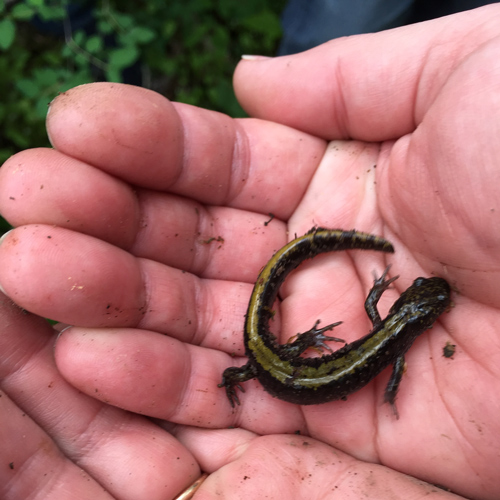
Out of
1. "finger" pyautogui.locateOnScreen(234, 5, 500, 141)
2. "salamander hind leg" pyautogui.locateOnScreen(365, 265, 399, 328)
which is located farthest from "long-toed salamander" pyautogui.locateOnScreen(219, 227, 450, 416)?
"finger" pyautogui.locateOnScreen(234, 5, 500, 141)

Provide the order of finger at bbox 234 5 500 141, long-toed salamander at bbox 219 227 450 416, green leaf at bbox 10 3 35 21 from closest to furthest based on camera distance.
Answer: finger at bbox 234 5 500 141, long-toed salamander at bbox 219 227 450 416, green leaf at bbox 10 3 35 21

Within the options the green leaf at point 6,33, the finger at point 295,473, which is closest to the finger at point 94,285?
the finger at point 295,473

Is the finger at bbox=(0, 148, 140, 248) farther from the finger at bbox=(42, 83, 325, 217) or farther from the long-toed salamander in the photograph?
the long-toed salamander

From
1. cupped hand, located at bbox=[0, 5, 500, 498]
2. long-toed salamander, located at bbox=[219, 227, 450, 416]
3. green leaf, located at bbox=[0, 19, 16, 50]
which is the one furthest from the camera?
green leaf, located at bbox=[0, 19, 16, 50]

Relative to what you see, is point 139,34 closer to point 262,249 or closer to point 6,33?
point 6,33

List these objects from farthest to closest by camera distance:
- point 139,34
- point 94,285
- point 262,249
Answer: point 139,34 → point 262,249 → point 94,285

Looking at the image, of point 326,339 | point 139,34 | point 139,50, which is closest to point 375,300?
point 326,339

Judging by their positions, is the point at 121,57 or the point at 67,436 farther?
the point at 121,57

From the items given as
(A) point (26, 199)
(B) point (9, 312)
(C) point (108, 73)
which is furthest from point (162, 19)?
(B) point (9, 312)
